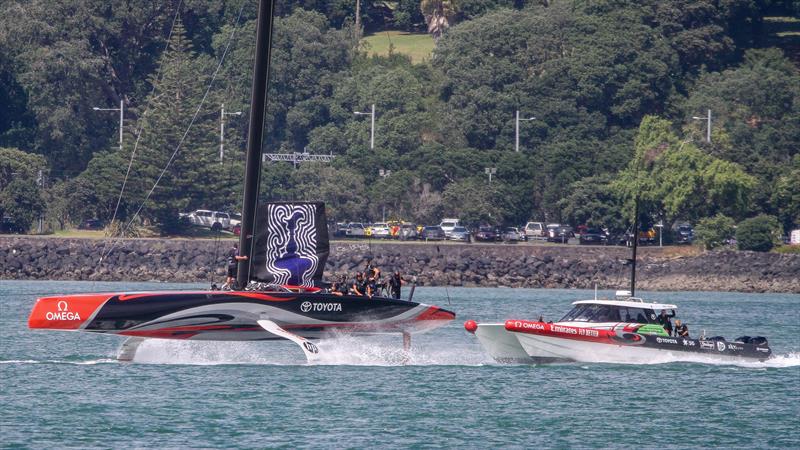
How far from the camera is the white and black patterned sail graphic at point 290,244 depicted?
33.5 m

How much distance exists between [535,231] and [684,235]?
10.2 m

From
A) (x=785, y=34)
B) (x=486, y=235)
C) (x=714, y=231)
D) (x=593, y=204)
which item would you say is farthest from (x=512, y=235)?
(x=785, y=34)

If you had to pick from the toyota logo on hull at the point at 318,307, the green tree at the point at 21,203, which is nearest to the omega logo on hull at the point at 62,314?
the toyota logo on hull at the point at 318,307

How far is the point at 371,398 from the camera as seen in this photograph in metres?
31.1

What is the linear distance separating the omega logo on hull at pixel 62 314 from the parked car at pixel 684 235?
70.5 metres

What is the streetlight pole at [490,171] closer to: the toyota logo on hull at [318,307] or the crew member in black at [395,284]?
the crew member in black at [395,284]

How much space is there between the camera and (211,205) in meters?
96.9

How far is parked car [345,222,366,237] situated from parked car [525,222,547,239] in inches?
442

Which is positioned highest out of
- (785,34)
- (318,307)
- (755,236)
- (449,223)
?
(785,34)

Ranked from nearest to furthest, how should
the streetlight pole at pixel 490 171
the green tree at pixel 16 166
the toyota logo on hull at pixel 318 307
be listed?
the toyota logo on hull at pixel 318 307 → the green tree at pixel 16 166 → the streetlight pole at pixel 490 171

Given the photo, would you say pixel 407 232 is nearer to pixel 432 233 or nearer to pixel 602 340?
pixel 432 233

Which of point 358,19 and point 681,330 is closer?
point 681,330

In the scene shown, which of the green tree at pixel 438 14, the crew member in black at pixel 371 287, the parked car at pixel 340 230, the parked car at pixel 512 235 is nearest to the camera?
the crew member in black at pixel 371 287

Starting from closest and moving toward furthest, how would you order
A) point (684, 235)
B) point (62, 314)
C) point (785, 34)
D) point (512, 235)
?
point (62, 314), point (512, 235), point (684, 235), point (785, 34)
